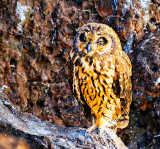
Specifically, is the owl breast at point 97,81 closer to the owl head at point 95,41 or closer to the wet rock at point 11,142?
the owl head at point 95,41

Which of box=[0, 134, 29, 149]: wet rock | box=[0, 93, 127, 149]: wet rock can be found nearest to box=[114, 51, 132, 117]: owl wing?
box=[0, 93, 127, 149]: wet rock

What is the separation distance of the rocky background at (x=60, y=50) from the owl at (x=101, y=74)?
2.68 feet

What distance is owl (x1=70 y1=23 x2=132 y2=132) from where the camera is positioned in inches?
84.0

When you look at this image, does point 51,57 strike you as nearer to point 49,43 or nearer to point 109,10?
point 49,43

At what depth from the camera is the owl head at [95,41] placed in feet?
6.82

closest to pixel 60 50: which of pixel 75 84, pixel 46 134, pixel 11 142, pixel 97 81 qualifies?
pixel 75 84

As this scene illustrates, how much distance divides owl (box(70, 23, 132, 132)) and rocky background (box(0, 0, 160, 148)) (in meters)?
0.82

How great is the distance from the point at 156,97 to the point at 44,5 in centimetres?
183

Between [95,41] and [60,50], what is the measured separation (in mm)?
1173

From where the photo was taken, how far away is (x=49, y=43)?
3.18 meters

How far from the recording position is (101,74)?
2223 millimetres

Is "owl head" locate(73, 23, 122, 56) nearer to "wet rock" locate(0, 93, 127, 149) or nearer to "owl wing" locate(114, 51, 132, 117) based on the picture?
"owl wing" locate(114, 51, 132, 117)

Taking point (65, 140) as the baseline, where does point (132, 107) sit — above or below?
below

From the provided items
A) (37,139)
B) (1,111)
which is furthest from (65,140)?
(1,111)
